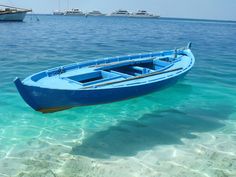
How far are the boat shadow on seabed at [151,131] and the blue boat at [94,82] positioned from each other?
52.4 inches

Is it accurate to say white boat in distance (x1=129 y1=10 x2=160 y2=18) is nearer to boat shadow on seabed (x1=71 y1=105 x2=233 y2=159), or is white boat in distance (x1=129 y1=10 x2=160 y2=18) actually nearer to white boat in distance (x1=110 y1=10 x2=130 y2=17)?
white boat in distance (x1=110 y1=10 x2=130 y2=17)

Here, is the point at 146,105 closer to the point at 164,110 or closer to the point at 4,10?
the point at 164,110

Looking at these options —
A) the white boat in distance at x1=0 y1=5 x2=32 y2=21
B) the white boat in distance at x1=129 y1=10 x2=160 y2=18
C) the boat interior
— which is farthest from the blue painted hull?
the white boat in distance at x1=129 y1=10 x2=160 y2=18

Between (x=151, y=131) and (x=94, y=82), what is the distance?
2.70 metres

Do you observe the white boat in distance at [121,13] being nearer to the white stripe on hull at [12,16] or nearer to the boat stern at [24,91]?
the white stripe on hull at [12,16]

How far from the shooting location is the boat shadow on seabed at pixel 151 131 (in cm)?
899

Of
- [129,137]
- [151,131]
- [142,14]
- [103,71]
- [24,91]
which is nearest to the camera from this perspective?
[24,91]

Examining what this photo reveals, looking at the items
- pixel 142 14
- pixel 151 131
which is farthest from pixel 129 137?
pixel 142 14

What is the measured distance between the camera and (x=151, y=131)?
10.3m

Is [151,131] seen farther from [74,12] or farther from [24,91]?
[74,12]

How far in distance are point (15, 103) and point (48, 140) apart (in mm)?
3856

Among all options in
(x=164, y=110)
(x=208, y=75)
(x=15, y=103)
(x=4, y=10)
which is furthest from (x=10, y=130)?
(x=4, y=10)

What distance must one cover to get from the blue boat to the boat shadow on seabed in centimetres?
133

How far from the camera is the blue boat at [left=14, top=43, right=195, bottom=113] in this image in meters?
8.34
